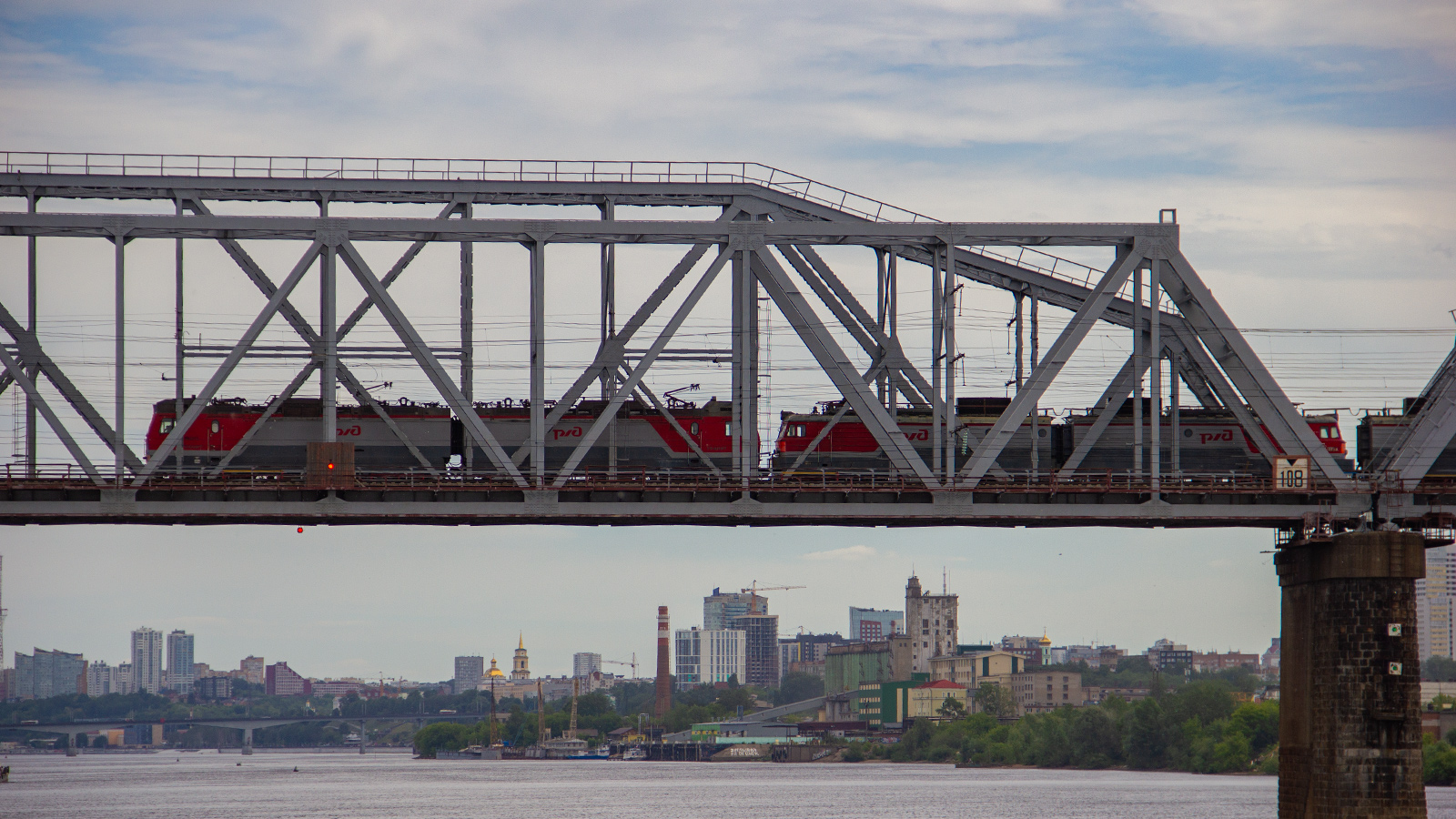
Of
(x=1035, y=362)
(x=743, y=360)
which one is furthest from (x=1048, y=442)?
(x=743, y=360)

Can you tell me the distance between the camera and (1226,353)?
65062 mm

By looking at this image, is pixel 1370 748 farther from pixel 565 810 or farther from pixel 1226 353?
pixel 565 810

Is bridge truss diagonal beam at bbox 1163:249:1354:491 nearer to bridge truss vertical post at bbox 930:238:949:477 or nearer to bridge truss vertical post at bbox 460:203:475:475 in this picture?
bridge truss vertical post at bbox 930:238:949:477

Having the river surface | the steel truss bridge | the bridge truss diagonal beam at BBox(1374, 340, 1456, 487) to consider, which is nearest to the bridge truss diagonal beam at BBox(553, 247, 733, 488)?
the steel truss bridge

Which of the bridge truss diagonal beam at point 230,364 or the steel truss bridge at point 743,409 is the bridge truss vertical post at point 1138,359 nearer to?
the steel truss bridge at point 743,409

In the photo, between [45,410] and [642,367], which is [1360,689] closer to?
[642,367]

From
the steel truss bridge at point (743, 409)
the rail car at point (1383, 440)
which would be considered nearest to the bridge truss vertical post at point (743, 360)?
the steel truss bridge at point (743, 409)

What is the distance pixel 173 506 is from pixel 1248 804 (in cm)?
9446

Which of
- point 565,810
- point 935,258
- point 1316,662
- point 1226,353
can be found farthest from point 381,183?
point 565,810

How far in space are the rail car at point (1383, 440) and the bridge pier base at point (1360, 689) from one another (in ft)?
38.6

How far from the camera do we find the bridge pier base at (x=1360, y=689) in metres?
57.8

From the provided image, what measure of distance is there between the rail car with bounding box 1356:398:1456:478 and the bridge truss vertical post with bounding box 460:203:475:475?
39.3 metres

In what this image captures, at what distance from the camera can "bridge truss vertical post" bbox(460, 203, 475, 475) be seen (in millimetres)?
70438

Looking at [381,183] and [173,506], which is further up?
[381,183]
